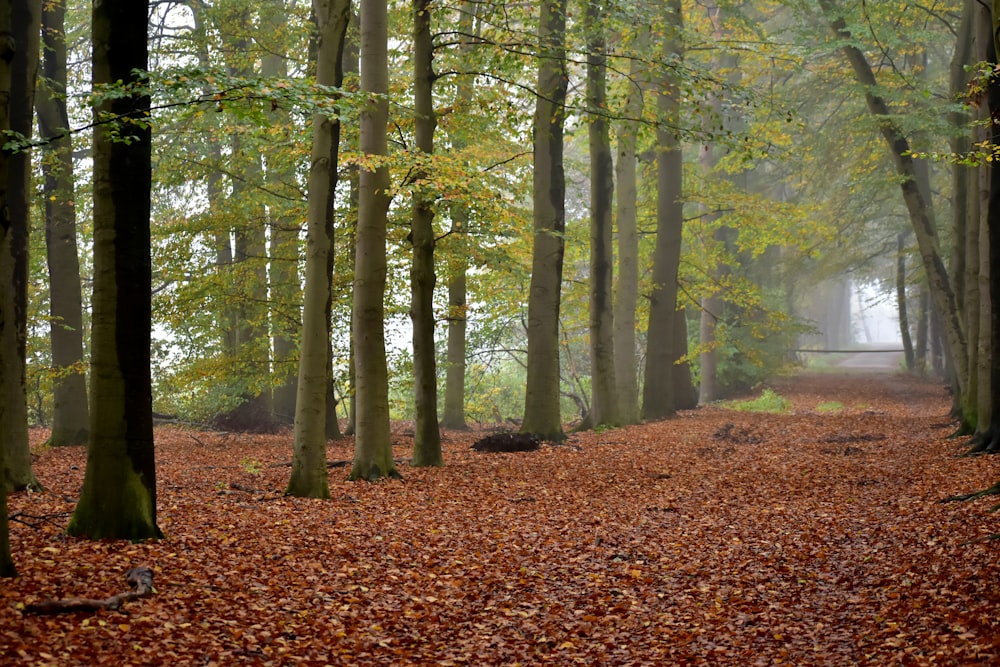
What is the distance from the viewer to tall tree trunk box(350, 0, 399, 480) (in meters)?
11.4

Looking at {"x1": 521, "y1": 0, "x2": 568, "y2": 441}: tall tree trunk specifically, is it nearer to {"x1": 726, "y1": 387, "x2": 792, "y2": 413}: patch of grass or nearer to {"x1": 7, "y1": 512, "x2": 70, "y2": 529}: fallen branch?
{"x1": 7, "y1": 512, "x2": 70, "y2": 529}: fallen branch

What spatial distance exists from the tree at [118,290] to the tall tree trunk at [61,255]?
662 cm

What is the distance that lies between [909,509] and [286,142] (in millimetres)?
9031

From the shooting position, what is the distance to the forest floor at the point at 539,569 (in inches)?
216

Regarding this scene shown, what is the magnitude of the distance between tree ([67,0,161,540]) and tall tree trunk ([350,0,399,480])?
4660 mm

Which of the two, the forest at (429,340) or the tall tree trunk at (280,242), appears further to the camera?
the tall tree trunk at (280,242)

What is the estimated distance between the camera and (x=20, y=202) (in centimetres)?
1029

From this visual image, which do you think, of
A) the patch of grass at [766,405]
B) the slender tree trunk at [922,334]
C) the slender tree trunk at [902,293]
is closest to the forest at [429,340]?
the patch of grass at [766,405]

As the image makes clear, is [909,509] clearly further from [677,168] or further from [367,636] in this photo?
[677,168]

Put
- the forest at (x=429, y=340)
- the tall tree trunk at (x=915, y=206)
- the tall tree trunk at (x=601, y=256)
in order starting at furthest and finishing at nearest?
the tall tree trunk at (x=601, y=256), the tall tree trunk at (x=915, y=206), the forest at (x=429, y=340)

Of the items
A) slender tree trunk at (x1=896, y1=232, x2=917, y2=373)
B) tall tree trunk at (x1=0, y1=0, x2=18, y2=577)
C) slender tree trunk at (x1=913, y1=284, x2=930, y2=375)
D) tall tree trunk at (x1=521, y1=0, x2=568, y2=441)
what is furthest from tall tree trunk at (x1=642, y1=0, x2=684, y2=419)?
tall tree trunk at (x1=0, y1=0, x2=18, y2=577)

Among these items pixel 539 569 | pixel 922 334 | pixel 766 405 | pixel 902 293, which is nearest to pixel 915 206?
pixel 766 405

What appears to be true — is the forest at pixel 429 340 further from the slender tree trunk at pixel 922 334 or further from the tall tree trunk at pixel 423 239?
the slender tree trunk at pixel 922 334

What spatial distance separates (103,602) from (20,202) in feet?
21.7
